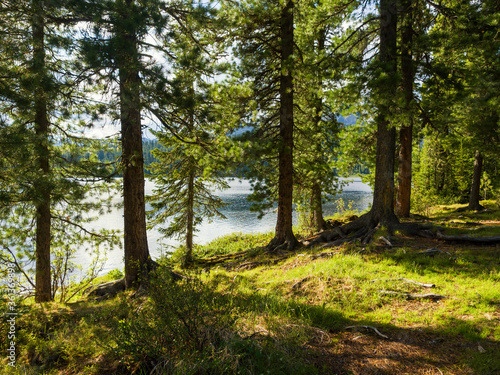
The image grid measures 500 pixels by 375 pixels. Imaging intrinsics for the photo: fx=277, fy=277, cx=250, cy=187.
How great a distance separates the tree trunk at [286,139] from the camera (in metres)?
8.72

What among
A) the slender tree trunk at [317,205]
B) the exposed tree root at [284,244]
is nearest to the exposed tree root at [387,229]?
the exposed tree root at [284,244]

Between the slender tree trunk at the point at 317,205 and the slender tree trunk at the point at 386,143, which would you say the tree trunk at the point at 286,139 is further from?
the slender tree trunk at the point at 386,143

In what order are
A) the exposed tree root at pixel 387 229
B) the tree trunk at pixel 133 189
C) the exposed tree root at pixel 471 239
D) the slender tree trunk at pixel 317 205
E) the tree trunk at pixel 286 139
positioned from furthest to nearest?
the slender tree trunk at pixel 317 205, the tree trunk at pixel 286 139, the exposed tree root at pixel 387 229, the exposed tree root at pixel 471 239, the tree trunk at pixel 133 189

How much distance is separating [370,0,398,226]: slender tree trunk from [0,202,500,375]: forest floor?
5.63 ft

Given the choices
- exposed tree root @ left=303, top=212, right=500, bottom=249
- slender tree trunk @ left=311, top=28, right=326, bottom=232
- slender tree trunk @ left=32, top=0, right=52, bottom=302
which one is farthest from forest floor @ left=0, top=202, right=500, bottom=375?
slender tree trunk @ left=311, top=28, right=326, bottom=232

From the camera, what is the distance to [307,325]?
379cm

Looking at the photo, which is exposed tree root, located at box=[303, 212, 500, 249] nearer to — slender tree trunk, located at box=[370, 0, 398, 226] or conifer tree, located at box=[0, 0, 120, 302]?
slender tree trunk, located at box=[370, 0, 398, 226]

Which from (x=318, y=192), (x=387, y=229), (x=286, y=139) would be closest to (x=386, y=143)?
(x=387, y=229)

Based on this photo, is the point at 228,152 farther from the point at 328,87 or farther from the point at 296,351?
the point at 296,351

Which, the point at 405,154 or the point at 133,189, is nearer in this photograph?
the point at 133,189

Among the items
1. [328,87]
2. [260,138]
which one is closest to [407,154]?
[328,87]

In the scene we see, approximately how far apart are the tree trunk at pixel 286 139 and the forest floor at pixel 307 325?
9.99 feet

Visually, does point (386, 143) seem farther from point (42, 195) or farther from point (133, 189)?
point (42, 195)

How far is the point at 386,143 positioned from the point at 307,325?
570 cm
